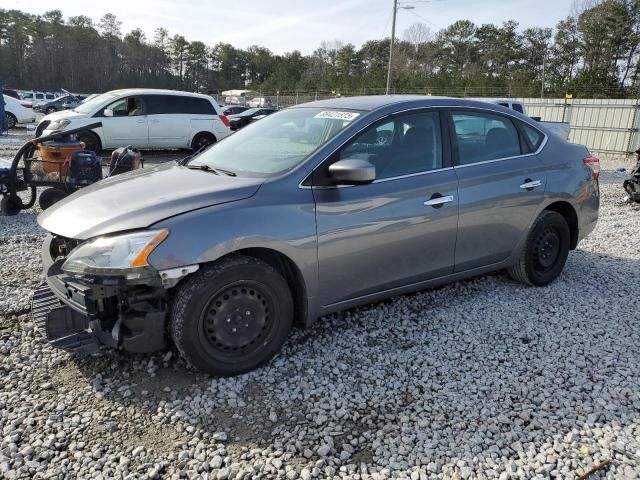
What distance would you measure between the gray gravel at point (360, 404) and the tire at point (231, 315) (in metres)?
0.15

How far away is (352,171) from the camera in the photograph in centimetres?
309

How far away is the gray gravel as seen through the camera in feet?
7.86

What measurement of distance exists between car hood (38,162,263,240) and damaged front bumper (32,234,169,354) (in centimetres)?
30

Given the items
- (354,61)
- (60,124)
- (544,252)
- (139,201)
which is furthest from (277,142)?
(354,61)

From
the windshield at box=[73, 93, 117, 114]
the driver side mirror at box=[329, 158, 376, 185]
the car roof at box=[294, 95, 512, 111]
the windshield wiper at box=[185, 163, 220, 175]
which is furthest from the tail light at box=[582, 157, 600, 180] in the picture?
the windshield at box=[73, 93, 117, 114]

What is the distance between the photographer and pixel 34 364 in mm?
3150

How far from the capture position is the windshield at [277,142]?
339 cm

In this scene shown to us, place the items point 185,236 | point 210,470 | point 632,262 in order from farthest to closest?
point 632,262 < point 185,236 < point 210,470

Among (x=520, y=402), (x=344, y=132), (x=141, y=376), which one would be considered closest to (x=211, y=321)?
(x=141, y=376)

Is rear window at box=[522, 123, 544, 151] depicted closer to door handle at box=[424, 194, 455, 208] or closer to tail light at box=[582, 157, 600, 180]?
tail light at box=[582, 157, 600, 180]

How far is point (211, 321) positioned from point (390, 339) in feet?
4.42

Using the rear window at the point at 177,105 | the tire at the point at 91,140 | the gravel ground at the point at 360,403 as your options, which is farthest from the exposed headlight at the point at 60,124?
the gravel ground at the point at 360,403

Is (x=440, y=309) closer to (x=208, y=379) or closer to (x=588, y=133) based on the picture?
(x=208, y=379)

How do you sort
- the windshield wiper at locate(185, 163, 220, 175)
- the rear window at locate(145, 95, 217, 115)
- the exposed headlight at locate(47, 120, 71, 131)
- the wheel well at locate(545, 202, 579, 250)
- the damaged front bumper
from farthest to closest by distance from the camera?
the rear window at locate(145, 95, 217, 115)
the exposed headlight at locate(47, 120, 71, 131)
the wheel well at locate(545, 202, 579, 250)
the windshield wiper at locate(185, 163, 220, 175)
the damaged front bumper
